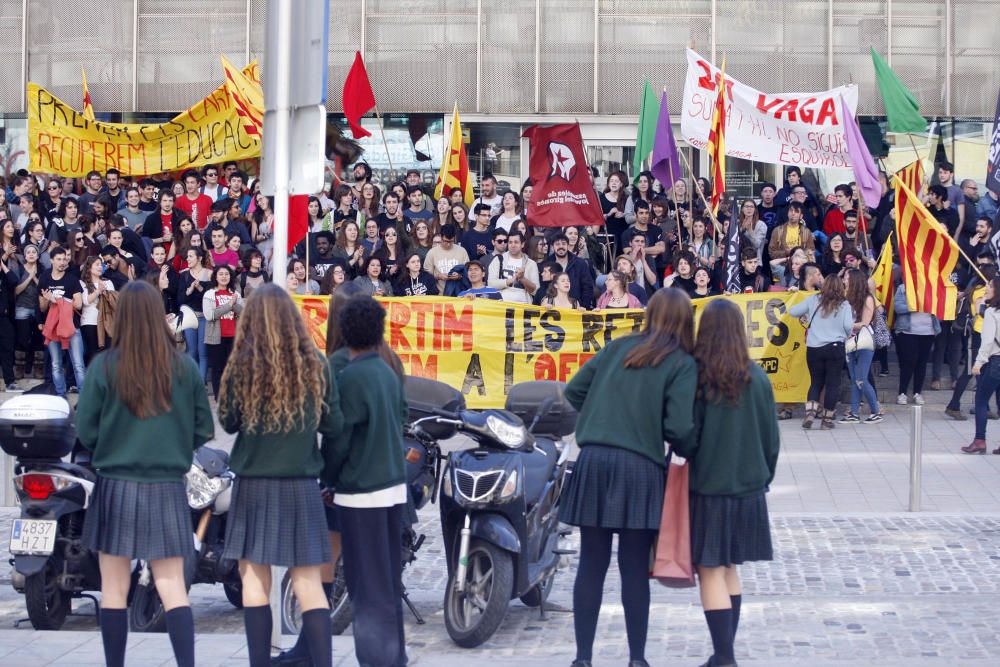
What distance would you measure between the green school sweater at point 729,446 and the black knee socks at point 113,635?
2520 millimetres

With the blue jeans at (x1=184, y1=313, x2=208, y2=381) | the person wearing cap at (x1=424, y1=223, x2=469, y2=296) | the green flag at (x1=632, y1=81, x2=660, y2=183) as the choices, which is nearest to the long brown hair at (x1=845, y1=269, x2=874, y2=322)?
the green flag at (x1=632, y1=81, x2=660, y2=183)

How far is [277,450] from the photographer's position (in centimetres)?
608

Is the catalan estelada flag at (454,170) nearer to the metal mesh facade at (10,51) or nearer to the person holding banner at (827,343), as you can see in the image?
the person holding banner at (827,343)

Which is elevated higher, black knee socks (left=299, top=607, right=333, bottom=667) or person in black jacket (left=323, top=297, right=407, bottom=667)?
person in black jacket (left=323, top=297, right=407, bottom=667)

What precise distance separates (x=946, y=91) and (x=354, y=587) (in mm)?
19049

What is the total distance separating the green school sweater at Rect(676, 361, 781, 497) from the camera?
6504 mm

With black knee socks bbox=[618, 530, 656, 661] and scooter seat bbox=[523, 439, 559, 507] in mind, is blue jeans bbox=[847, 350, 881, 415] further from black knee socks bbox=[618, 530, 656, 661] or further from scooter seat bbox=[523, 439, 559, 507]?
black knee socks bbox=[618, 530, 656, 661]

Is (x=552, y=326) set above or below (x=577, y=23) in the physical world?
below

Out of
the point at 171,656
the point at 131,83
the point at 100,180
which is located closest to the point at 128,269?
the point at 100,180

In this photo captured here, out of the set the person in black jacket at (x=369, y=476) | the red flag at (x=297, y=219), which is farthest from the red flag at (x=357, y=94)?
the person in black jacket at (x=369, y=476)

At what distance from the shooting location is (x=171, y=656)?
6875mm

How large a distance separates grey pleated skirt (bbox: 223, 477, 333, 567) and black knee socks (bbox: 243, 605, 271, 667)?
0.83 feet

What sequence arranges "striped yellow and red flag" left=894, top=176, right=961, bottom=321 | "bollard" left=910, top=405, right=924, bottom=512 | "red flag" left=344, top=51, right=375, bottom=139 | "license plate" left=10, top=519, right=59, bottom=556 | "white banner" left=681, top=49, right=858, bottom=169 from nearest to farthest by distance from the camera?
"license plate" left=10, top=519, right=59, bottom=556 → "bollard" left=910, top=405, right=924, bottom=512 → "striped yellow and red flag" left=894, top=176, right=961, bottom=321 → "white banner" left=681, top=49, right=858, bottom=169 → "red flag" left=344, top=51, right=375, bottom=139

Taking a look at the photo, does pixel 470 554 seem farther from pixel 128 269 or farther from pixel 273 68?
pixel 128 269
